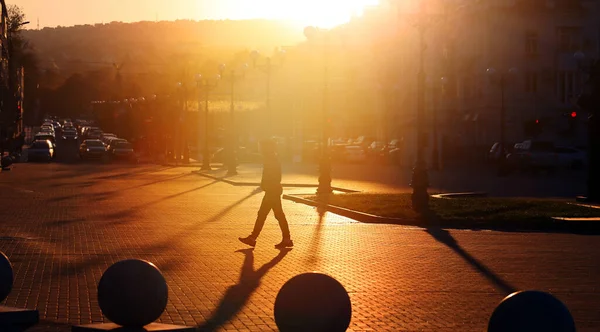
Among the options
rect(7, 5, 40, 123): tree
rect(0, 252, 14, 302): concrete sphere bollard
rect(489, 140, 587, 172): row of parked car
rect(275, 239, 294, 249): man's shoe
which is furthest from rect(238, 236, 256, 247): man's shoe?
rect(7, 5, 40, 123): tree

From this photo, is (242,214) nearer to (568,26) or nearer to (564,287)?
(564,287)

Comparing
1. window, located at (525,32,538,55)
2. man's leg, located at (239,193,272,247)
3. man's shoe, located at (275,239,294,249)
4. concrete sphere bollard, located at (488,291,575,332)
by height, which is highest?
window, located at (525,32,538,55)

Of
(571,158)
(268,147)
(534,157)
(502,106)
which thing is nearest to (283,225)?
(268,147)

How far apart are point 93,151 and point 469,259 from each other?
64.3 m

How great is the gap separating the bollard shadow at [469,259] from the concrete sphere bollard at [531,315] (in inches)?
220

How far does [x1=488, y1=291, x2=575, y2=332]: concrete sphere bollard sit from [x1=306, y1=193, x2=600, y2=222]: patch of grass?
1625cm

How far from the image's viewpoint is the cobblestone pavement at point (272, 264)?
11.0 meters

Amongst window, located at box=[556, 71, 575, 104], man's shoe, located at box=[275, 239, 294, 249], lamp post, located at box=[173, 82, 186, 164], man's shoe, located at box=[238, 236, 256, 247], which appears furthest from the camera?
lamp post, located at box=[173, 82, 186, 164]

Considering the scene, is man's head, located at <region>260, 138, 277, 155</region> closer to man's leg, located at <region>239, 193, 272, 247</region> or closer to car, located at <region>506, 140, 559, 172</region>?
man's leg, located at <region>239, 193, 272, 247</region>

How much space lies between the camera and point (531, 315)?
22.8 ft

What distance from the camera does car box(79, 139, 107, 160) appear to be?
78.1 m

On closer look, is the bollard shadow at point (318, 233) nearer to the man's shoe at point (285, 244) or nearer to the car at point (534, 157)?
the man's shoe at point (285, 244)

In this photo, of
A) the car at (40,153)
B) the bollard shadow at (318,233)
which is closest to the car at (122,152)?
the car at (40,153)

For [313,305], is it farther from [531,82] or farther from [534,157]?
[531,82]
